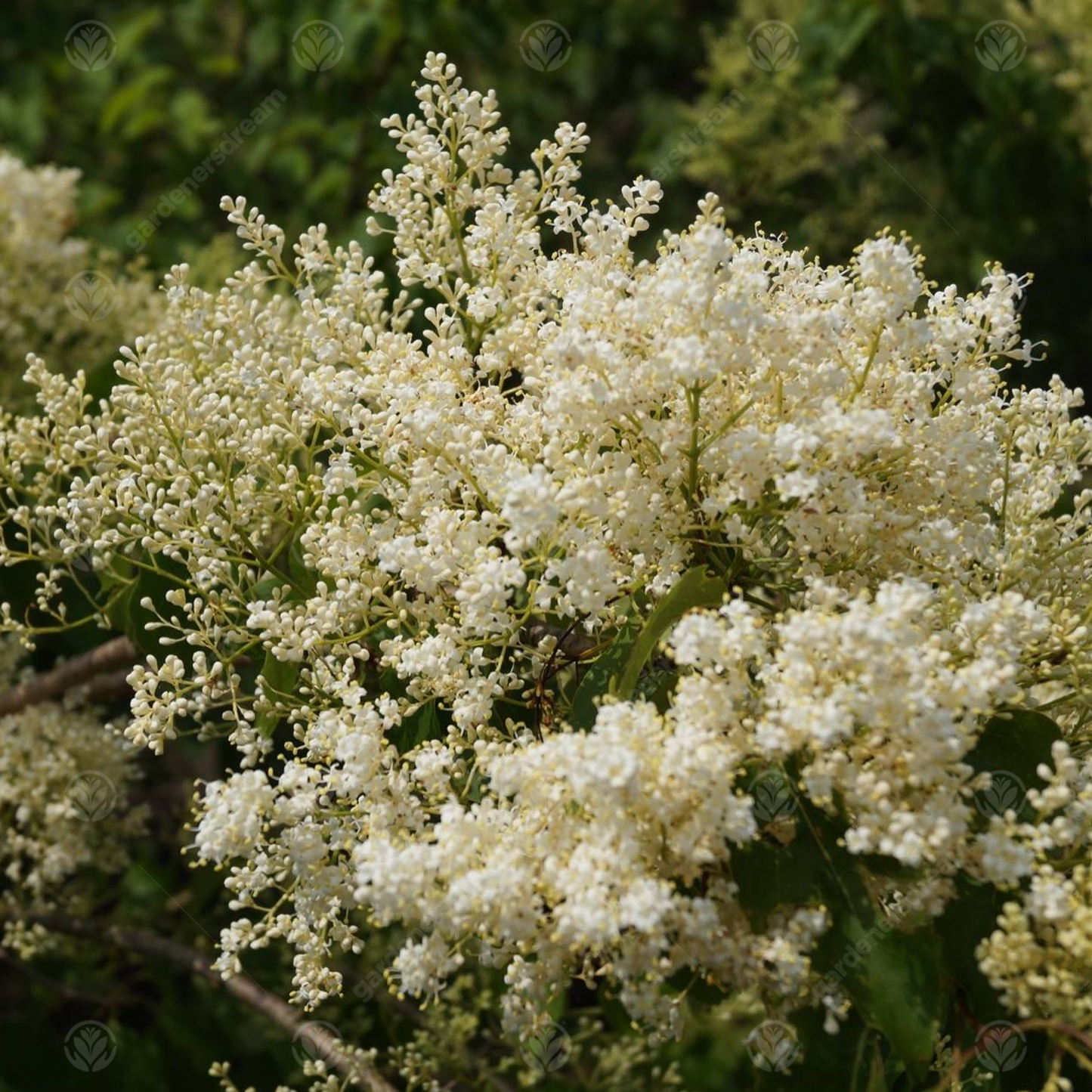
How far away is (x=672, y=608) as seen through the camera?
44.9 inches

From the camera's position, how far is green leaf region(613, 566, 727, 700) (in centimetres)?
114

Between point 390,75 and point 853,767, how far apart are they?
357 cm

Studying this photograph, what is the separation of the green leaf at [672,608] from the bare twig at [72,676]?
1.04 m

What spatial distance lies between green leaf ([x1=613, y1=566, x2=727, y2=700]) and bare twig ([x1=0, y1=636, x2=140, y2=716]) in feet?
3.41

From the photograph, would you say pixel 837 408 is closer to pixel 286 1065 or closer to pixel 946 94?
pixel 286 1065

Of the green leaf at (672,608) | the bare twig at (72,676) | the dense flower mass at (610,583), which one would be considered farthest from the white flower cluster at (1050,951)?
the bare twig at (72,676)

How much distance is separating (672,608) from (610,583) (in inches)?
2.9

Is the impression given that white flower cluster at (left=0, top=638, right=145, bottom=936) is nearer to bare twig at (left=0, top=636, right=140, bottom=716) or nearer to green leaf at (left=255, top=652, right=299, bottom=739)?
bare twig at (left=0, top=636, right=140, bottom=716)

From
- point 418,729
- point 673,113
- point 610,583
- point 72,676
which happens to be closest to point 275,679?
point 418,729

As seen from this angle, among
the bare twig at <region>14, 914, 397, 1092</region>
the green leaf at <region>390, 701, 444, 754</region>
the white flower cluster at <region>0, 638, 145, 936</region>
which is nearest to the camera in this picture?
the green leaf at <region>390, 701, 444, 754</region>

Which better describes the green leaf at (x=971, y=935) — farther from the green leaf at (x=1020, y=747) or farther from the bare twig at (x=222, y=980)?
the bare twig at (x=222, y=980)

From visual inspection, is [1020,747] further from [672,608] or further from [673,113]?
[673,113]

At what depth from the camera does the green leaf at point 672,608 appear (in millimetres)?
1137

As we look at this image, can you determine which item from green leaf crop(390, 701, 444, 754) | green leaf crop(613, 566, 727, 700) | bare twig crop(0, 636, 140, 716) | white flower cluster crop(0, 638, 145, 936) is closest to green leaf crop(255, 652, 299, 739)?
green leaf crop(390, 701, 444, 754)
